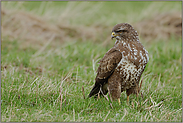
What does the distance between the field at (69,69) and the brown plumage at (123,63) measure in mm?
301

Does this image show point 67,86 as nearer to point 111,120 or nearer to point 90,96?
point 90,96

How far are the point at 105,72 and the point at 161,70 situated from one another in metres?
2.69

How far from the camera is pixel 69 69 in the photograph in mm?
6582

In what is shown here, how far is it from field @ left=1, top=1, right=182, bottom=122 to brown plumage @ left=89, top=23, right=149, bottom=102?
0.30 meters

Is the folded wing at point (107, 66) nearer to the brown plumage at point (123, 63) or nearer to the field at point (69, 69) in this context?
the brown plumage at point (123, 63)

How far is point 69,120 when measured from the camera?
13.5 feet

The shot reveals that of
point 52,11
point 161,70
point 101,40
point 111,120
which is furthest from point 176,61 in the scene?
point 52,11

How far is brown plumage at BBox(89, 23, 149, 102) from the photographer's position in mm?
4555

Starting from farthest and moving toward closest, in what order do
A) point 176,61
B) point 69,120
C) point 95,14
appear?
point 95,14
point 176,61
point 69,120

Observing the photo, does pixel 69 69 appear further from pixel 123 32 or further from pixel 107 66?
pixel 123 32

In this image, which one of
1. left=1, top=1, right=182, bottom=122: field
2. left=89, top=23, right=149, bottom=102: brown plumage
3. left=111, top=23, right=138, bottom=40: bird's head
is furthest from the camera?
left=111, top=23, right=138, bottom=40: bird's head

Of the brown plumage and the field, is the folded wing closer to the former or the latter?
the brown plumage

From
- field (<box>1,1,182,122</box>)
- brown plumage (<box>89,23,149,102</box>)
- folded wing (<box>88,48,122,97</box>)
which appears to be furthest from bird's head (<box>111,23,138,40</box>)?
field (<box>1,1,182,122</box>)

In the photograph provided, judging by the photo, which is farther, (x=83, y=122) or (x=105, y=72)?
(x=105, y=72)
